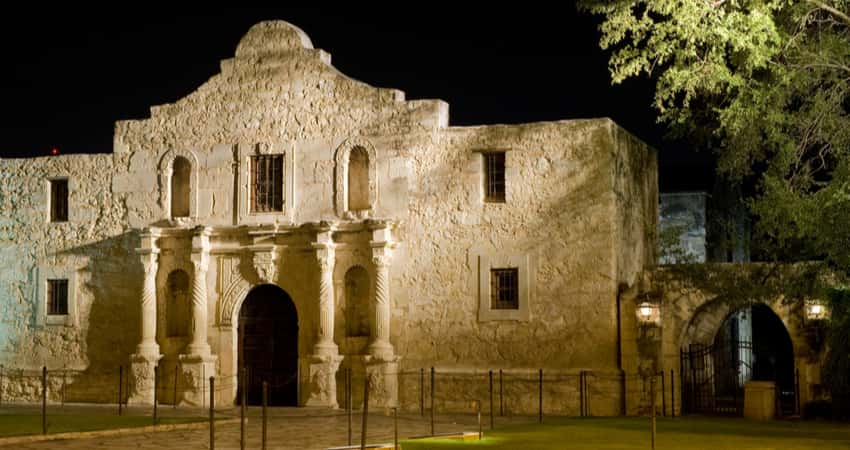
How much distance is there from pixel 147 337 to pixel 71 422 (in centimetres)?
597

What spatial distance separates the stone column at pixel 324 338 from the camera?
28.0 meters

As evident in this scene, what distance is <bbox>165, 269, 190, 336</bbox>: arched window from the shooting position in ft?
98.7

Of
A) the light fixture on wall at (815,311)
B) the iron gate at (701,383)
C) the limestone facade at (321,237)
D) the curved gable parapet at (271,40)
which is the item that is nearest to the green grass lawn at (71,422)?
the limestone facade at (321,237)

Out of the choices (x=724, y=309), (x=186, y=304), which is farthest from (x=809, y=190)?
(x=186, y=304)

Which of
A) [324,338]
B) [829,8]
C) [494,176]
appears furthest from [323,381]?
[829,8]

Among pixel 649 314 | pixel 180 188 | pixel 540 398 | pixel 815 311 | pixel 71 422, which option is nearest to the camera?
pixel 71 422

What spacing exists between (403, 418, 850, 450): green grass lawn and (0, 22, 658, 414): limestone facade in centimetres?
292

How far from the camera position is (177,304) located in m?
30.3

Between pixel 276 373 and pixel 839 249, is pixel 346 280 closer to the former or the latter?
pixel 276 373

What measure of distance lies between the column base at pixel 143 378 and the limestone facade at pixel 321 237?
0.05 metres

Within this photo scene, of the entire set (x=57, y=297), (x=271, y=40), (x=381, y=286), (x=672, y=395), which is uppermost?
(x=271, y=40)

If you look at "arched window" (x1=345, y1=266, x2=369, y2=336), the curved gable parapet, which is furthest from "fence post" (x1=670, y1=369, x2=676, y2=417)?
the curved gable parapet

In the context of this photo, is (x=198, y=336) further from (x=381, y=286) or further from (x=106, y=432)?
(x=106, y=432)

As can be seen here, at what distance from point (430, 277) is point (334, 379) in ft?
9.83
